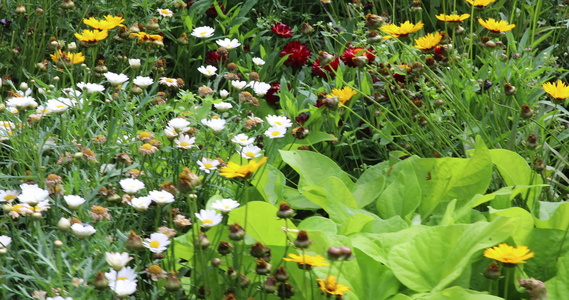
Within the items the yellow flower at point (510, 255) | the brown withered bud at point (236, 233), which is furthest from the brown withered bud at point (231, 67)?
the yellow flower at point (510, 255)

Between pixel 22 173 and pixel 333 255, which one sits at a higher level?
pixel 333 255

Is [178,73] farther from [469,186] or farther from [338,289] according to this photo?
[338,289]

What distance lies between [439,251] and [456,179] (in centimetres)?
35

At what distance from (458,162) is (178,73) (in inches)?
57.6

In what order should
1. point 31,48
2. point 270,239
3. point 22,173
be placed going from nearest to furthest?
point 270,239 → point 22,173 → point 31,48

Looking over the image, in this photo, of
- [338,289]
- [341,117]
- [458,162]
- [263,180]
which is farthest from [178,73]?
[338,289]

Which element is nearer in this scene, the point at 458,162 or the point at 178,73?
the point at 458,162

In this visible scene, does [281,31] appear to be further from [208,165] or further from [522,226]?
[522,226]

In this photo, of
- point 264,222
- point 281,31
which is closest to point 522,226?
point 264,222

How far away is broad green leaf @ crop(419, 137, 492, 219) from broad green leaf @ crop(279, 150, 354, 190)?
0.72 feet

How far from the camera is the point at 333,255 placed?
101cm

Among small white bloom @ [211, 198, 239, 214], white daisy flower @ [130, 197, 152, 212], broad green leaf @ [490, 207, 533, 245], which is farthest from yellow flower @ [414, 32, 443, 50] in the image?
white daisy flower @ [130, 197, 152, 212]

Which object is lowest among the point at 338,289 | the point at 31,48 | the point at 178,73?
the point at 178,73

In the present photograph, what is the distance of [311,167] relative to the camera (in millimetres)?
1698
